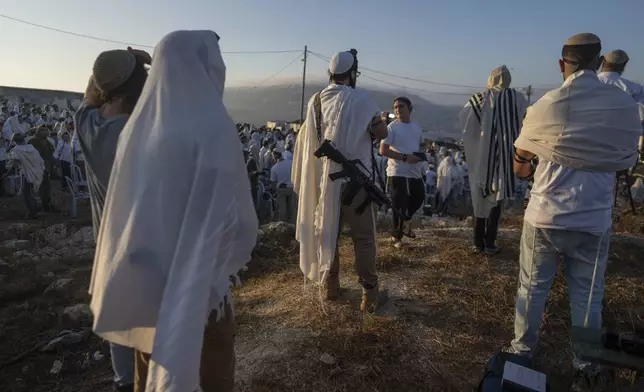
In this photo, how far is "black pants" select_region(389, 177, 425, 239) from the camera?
5152mm

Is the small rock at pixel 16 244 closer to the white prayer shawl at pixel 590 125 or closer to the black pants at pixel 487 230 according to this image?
the black pants at pixel 487 230

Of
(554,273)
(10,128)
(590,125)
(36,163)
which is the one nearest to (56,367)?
(554,273)

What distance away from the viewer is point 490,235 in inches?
187

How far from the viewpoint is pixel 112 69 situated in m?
1.97

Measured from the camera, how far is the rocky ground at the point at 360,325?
274 cm

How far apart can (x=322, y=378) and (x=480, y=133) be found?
291 centimetres

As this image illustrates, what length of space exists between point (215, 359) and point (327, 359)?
1.25 metres

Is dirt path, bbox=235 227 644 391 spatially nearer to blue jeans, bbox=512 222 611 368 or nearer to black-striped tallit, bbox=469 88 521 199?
blue jeans, bbox=512 222 611 368

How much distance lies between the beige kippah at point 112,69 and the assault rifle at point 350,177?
5.35 ft

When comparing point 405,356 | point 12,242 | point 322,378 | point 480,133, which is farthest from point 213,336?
point 12,242

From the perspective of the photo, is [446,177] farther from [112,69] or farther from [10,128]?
[10,128]

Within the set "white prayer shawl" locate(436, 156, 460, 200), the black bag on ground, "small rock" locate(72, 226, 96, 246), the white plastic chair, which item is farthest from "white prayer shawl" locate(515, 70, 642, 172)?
"white prayer shawl" locate(436, 156, 460, 200)

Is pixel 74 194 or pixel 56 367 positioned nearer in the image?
pixel 56 367

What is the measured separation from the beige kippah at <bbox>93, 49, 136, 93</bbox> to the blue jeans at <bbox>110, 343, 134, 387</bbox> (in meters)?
1.30
